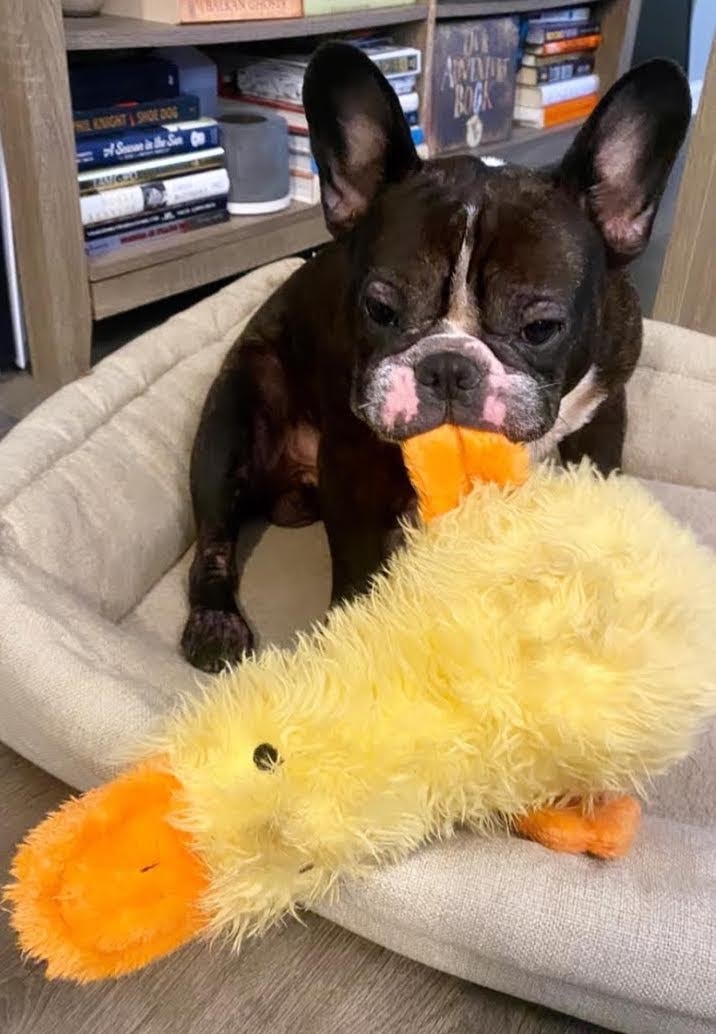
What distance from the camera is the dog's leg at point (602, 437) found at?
4.59 ft

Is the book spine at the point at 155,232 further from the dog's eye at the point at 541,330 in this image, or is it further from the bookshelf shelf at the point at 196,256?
the dog's eye at the point at 541,330

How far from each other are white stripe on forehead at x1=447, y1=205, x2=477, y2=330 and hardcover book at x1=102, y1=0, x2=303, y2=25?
1.19 meters

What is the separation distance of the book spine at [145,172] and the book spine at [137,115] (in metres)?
0.08

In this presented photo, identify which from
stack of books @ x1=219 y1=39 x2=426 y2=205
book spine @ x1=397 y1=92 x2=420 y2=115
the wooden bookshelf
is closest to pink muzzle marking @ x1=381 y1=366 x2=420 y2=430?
the wooden bookshelf

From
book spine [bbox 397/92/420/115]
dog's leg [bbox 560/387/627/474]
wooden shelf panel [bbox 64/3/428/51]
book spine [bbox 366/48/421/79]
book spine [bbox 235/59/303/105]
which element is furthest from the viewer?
book spine [bbox 397/92/420/115]

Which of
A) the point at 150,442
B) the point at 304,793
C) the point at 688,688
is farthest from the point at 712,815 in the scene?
the point at 150,442

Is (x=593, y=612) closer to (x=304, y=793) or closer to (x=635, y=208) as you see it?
(x=304, y=793)

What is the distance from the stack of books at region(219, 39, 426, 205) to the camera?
2332 mm

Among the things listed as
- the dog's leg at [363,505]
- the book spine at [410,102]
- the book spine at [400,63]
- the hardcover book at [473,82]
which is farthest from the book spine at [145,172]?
the dog's leg at [363,505]

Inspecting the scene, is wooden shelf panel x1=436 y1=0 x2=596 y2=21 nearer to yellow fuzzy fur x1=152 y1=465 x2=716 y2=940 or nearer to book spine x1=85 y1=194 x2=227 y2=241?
book spine x1=85 y1=194 x2=227 y2=241

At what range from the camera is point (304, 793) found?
0.69m

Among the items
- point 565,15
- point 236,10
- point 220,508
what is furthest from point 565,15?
point 220,508

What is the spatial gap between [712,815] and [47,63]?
1524mm

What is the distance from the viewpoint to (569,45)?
3148 mm
